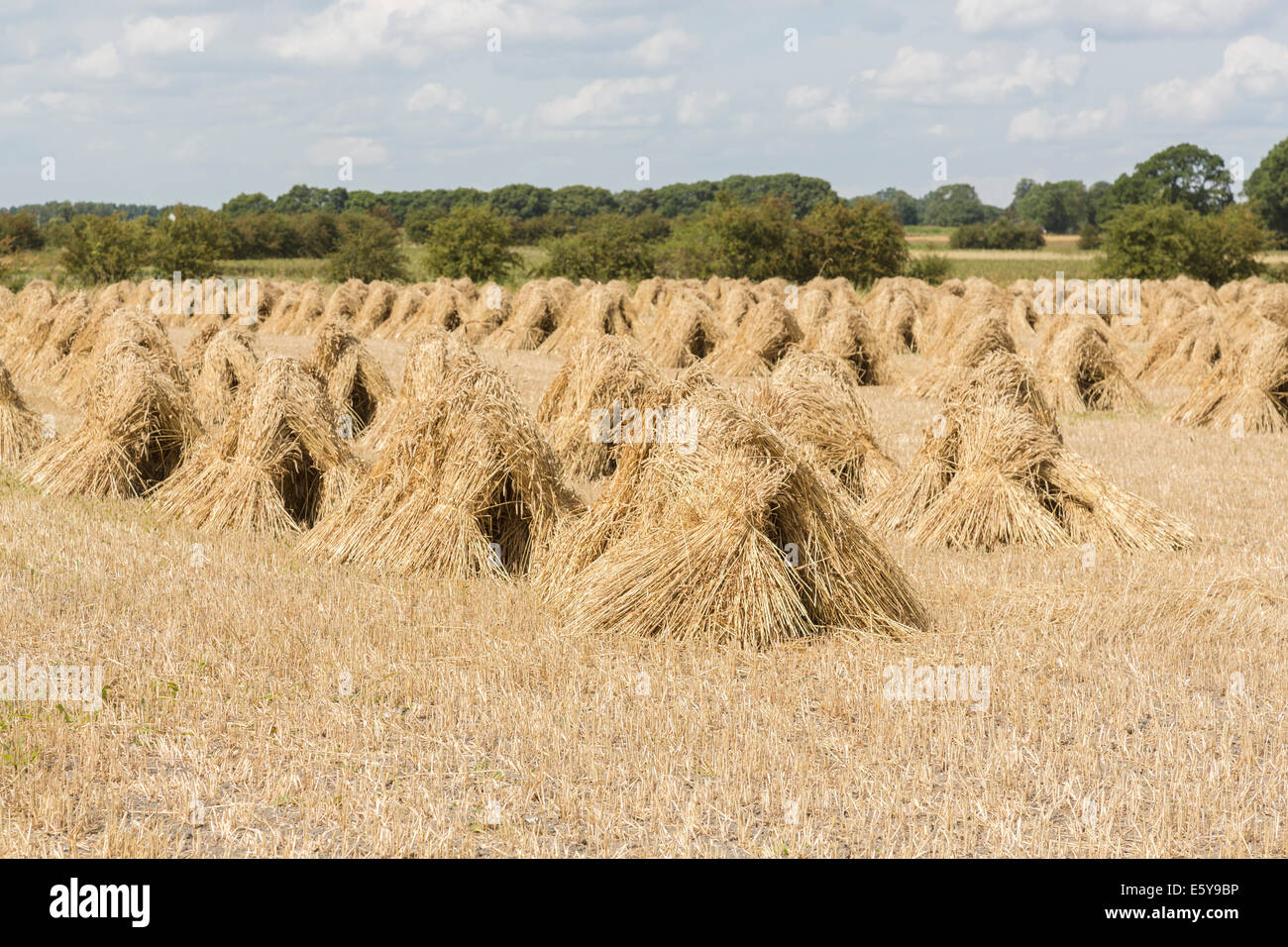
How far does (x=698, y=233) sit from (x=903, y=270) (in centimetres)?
886

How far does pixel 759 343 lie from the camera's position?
70.8 ft

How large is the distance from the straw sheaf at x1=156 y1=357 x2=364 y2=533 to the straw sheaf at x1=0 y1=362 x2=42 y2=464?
10.6 feet

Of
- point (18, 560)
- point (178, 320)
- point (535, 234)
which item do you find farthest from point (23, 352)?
point (535, 234)

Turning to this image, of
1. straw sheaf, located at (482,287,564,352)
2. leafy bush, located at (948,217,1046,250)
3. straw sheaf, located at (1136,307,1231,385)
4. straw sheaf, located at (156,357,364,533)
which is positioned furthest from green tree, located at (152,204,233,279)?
leafy bush, located at (948,217,1046,250)

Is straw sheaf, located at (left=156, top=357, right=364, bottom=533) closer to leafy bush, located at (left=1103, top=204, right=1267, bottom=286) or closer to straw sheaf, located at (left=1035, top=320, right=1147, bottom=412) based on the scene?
straw sheaf, located at (left=1035, top=320, right=1147, bottom=412)

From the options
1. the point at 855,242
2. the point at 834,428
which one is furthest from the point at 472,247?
the point at 834,428

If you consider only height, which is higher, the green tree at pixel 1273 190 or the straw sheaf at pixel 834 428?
the green tree at pixel 1273 190

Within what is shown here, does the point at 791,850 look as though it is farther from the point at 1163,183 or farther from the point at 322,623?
the point at 1163,183

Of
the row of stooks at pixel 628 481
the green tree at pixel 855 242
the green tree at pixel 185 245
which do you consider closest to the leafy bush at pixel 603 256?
the green tree at pixel 855 242

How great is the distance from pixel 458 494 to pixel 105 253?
1593 inches

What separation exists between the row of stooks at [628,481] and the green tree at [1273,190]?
3278 inches

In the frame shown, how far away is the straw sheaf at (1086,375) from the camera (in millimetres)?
18547

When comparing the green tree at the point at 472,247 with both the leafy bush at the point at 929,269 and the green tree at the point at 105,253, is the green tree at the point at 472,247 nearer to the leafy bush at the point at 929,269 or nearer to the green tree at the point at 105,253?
the green tree at the point at 105,253

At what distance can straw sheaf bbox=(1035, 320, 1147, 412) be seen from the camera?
60.8ft
